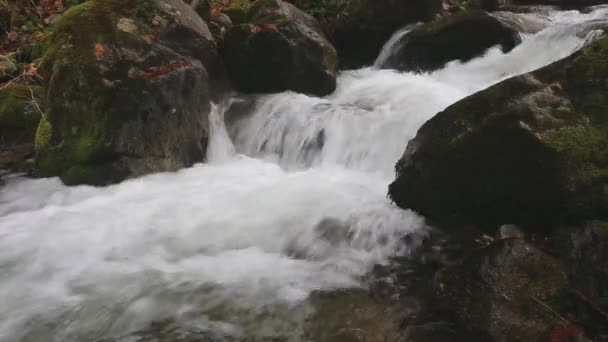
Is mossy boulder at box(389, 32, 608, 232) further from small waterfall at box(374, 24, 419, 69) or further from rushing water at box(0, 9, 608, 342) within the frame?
small waterfall at box(374, 24, 419, 69)

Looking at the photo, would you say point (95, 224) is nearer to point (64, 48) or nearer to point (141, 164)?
point (141, 164)

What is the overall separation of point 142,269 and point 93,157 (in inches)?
98.7

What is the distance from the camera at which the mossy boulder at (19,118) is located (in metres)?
7.34

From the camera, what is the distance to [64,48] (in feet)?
21.1

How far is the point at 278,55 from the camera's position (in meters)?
8.14

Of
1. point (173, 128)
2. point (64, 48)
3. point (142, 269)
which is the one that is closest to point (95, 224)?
point (142, 269)

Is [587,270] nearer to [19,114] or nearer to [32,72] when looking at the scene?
[19,114]

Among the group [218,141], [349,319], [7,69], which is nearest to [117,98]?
[218,141]

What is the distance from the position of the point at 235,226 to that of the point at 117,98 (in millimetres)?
2496

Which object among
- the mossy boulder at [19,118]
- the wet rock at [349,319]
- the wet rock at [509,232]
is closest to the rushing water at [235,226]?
the wet rock at [349,319]

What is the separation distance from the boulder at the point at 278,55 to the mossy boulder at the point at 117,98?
4.88 ft

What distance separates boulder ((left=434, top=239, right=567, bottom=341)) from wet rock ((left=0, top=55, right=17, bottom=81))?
8.81m

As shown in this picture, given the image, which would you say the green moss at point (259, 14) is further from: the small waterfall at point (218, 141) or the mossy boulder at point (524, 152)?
the mossy boulder at point (524, 152)

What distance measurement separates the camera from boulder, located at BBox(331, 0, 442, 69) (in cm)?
1022
